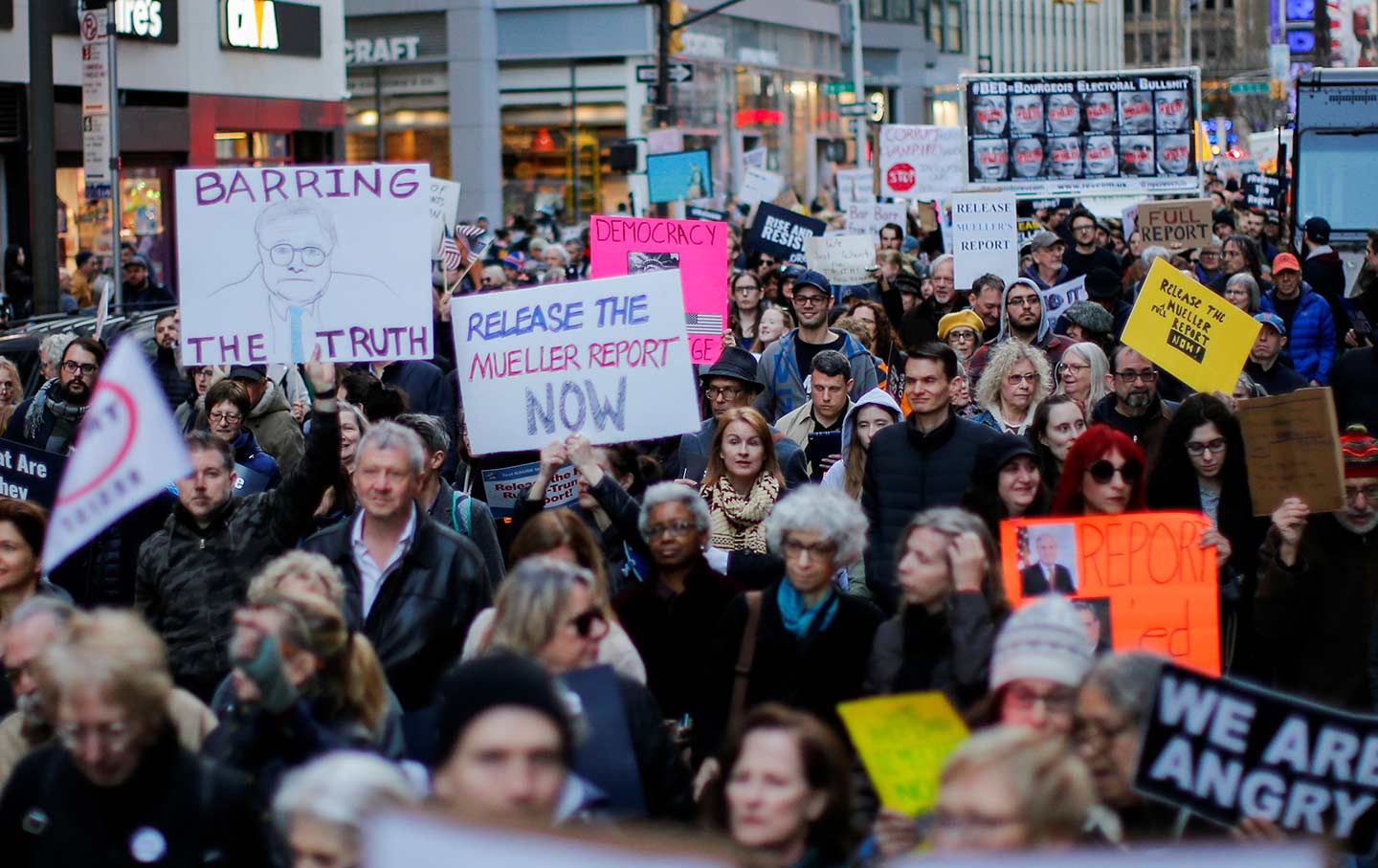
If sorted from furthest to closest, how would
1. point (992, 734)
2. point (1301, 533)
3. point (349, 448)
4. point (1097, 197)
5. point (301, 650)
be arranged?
point (1097, 197) → point (349, 448) → point (1301, 533) → point (301, 650) → point (992, 734)

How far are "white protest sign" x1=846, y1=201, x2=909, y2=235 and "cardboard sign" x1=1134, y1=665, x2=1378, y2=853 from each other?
700 inches

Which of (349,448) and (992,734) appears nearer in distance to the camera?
(992,734)

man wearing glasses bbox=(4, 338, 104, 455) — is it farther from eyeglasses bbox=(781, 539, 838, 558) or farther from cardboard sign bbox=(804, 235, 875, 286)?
cardboard sign bbox=(804, 235, 875, 286)

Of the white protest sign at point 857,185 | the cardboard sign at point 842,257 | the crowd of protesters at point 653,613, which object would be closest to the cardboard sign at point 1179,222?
the cardboard sign at point 842,257

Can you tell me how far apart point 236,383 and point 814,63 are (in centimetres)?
5408

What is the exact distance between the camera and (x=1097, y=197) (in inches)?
992

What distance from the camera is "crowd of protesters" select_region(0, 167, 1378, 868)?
4301 millimetres

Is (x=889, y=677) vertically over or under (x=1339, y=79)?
under

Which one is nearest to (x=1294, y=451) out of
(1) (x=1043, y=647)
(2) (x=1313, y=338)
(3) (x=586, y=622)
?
(1) (x=1043, y=647)

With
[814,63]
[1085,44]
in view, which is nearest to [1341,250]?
[814,63]

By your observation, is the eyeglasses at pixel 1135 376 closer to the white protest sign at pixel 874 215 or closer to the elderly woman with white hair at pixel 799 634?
the elderly woman with white hair at pixel 799 634

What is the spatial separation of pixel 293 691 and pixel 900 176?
863 inches

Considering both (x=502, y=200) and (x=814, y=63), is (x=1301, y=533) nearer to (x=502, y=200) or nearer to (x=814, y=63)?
(x=502, y=200)

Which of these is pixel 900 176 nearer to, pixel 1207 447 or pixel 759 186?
pixel 759 186
